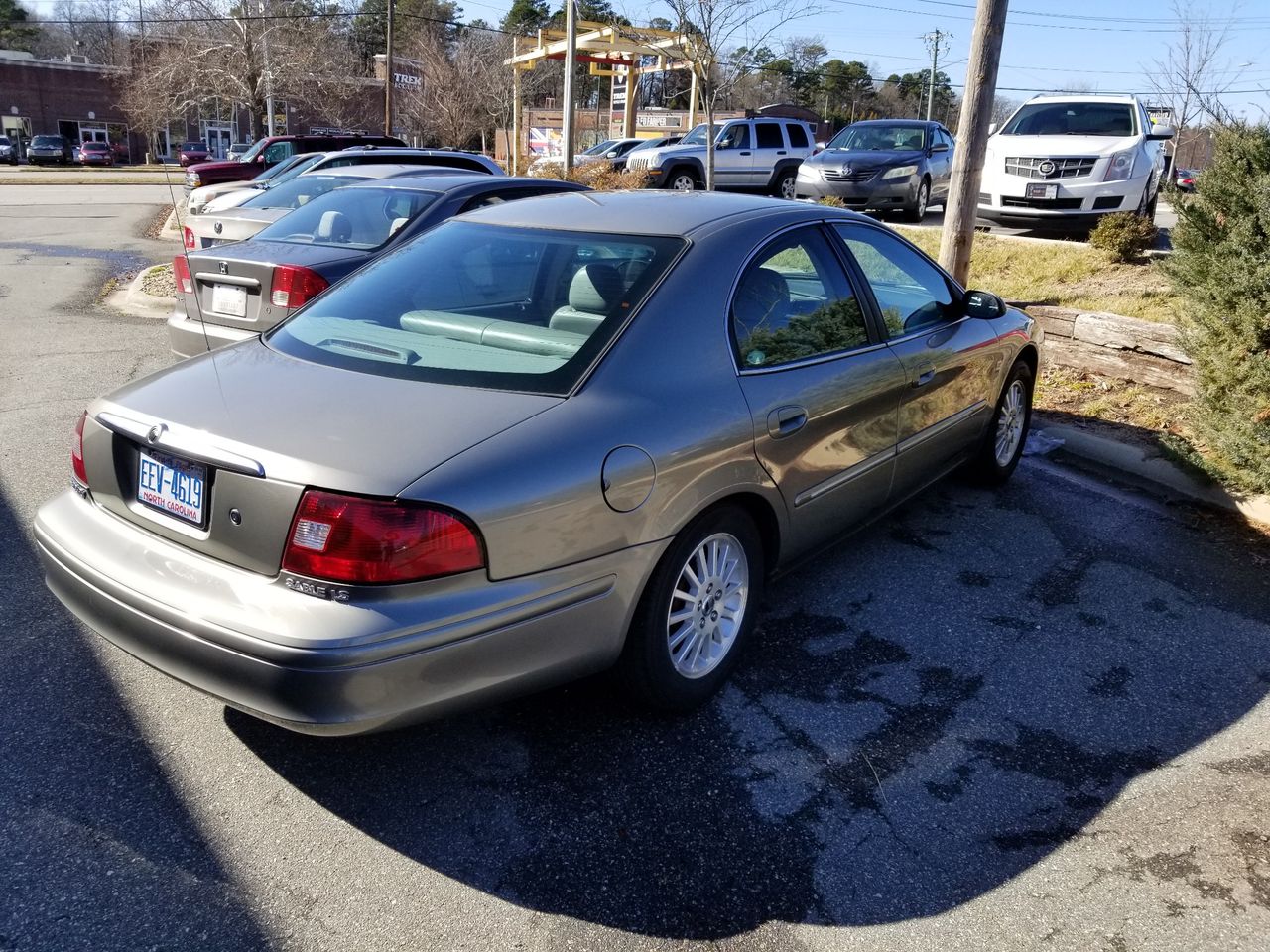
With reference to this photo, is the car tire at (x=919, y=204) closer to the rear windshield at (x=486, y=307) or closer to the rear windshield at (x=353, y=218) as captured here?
the rear windshield at (x=353, y=218)

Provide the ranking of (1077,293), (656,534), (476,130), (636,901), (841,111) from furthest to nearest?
(841,111) → (476,130) → (1077,293) → (656,534) → (636,901)

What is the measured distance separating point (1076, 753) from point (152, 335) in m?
8.41

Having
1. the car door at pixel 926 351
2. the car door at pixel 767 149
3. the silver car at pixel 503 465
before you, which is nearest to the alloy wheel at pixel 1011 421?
the car door at pixel 926 351

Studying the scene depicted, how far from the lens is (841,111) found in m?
77.9

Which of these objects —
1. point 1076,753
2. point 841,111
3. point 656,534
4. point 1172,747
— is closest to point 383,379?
point 656,534

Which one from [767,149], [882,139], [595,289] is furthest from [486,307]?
[767,149]

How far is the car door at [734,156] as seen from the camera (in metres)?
20.4

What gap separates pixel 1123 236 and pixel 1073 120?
12.1 ft

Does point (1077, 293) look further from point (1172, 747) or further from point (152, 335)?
point (152, 335)

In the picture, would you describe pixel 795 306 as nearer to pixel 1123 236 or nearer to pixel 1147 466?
pixel 1147 466

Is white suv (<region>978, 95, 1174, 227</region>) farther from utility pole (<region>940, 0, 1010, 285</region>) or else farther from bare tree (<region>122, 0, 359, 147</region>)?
bare tree (<region>122, 0, 359, 147</region>)

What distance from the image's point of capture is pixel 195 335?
607 centimetres

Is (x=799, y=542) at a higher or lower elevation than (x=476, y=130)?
lower

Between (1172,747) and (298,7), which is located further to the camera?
(298,7)
